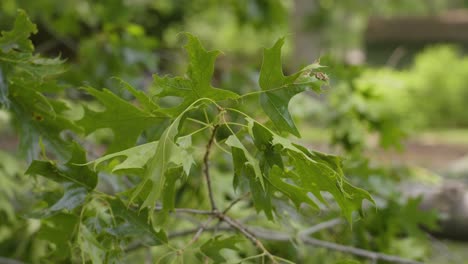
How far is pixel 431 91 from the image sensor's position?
38.8 feet

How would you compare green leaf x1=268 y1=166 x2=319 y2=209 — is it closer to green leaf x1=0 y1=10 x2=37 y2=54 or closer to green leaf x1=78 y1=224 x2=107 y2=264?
green leaf x1=78 y1=224 x2=107 y2=264

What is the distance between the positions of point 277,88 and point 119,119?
13.8 inches

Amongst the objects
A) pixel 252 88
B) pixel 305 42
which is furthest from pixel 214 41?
pixel 252 88


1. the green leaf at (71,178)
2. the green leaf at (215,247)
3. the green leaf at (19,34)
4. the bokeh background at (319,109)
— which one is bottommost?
the bokeh background at (319,109)

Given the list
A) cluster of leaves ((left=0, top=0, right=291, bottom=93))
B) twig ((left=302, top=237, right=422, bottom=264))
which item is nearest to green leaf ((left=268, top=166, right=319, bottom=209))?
twig ((left=302, top=237, right=422, bottom=264))

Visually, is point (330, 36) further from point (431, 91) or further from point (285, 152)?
point (285, 152)

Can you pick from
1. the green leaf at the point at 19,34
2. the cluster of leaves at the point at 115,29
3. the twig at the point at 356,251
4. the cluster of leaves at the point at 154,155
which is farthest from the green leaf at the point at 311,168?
the cluster of leaves at the point at 115,29

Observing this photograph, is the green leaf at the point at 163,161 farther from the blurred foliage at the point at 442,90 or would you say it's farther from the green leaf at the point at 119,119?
the blurred foliage at the point at 442,90

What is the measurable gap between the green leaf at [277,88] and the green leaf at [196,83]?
6 centimetres

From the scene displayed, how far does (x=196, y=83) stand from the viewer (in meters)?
1.09

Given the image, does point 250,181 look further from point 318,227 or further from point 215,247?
point 318,227

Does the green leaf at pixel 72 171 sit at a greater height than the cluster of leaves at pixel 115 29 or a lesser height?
greater

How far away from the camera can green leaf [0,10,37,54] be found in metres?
1.27

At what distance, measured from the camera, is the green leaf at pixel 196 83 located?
1.08 metres
